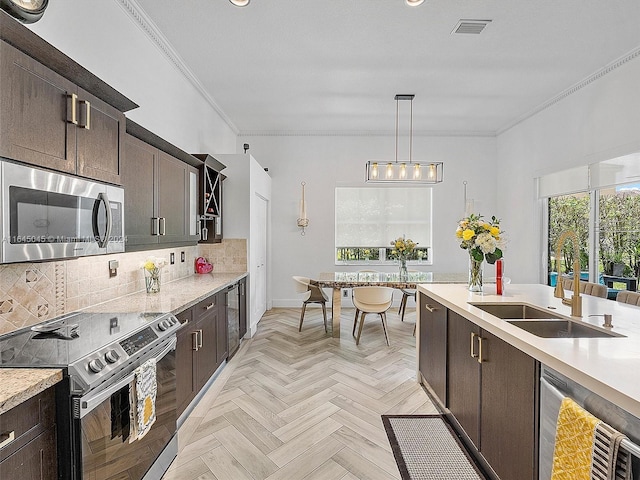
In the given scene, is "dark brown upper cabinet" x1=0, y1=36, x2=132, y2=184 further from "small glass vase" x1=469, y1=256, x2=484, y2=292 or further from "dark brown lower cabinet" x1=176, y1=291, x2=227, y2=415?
"small glass vase" x1=469, y1=256, x2=484, y2=292

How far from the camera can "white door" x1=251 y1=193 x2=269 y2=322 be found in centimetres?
534

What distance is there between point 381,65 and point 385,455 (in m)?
3.68

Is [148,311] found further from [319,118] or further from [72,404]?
[319,118]

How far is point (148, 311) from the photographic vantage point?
2439mm

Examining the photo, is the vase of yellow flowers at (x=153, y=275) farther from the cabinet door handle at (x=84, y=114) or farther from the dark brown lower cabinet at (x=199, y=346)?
the cabinet door handle at (x=84, y=114)

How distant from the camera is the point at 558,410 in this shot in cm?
146

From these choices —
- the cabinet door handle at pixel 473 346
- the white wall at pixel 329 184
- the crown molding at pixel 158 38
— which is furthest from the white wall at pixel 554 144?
the crown molding at pixel 158 38

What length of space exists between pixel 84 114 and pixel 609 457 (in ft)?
8.01

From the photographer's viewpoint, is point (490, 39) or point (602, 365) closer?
point (602, 365)

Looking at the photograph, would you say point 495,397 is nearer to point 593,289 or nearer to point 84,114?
point 593,289

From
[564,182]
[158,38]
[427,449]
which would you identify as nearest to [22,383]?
[427,449]

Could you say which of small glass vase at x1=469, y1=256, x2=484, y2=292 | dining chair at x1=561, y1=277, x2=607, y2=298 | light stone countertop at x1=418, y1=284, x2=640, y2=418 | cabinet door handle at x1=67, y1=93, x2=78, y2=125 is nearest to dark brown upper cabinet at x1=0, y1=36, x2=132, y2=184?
cabinet door handle at x1=67, y1=93, x2=78, y2=125

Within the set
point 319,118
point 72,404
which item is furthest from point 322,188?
point 72,404

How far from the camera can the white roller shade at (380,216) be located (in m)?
7.03
